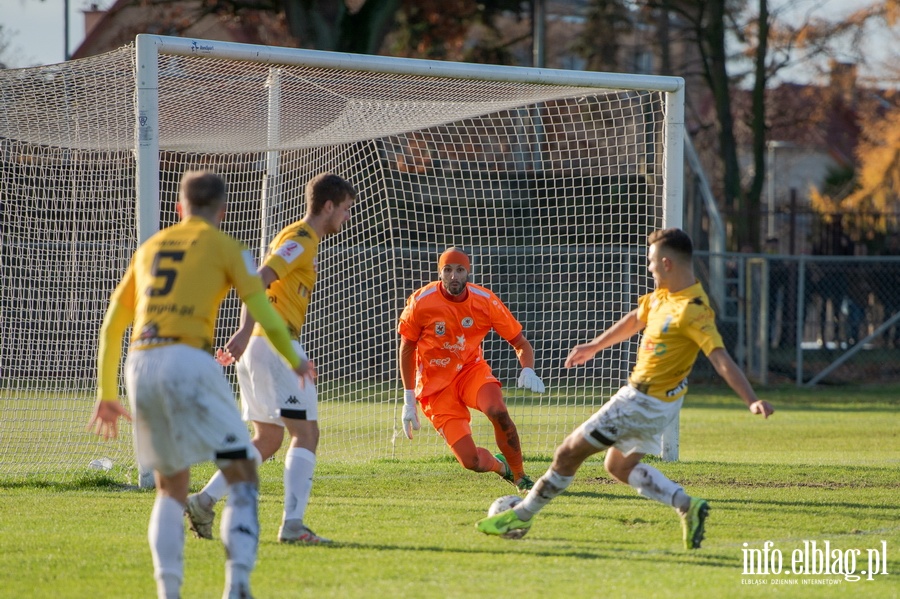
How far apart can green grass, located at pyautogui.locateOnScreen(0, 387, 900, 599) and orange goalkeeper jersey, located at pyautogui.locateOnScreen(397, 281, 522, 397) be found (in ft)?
2.95

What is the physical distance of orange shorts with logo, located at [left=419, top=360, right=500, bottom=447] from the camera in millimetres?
8031

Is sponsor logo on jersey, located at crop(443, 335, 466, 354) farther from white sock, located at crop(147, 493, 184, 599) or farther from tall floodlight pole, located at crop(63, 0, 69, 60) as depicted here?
tall floodlight pole, located at crop(63, 0, 69, 60)

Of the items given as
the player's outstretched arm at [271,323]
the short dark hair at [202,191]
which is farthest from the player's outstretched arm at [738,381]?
the short dark hair at [202,191]

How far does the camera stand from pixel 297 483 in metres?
5.79

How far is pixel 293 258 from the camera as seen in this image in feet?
18.6

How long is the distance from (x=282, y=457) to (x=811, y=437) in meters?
6.25

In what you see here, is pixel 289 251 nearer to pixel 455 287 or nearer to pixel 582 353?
pixel 582 353

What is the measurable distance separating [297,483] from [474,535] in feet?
3.57

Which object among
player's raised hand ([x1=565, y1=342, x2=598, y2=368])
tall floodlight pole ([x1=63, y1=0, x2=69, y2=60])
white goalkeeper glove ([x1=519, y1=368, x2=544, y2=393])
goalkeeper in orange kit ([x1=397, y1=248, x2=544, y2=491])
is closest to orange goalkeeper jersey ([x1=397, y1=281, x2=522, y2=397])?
goalkeeper in orange kit ([x1=397, y1=248, x2=544, y2=491])

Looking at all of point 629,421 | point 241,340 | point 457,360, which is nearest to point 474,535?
point 629,421

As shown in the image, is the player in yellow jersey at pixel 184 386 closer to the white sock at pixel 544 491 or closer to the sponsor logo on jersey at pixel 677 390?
the white sock at pixel 544 491

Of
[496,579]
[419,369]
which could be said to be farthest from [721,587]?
[419,369]

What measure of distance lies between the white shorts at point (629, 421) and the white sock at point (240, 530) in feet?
6.51

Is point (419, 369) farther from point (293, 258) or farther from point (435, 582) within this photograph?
point (435, 582)
